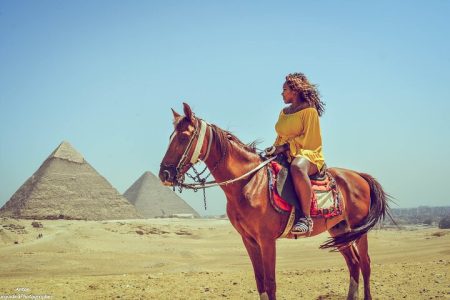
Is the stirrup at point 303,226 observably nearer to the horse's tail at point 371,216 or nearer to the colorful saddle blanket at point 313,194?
the colorful saddle blanket at point 313,194

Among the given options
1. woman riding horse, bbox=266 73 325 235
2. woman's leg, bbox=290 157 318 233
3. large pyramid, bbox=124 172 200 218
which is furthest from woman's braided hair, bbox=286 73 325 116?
large pyramid, bbox=124 172 200 218

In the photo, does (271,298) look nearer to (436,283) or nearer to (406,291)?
(406,291)

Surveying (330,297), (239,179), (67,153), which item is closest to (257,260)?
(239,179)

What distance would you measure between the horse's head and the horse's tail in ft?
6.99

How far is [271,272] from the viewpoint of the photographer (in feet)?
15.5

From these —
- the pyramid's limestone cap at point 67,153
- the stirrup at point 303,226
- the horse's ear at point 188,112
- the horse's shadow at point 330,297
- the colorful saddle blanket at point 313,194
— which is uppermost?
the pyramid's limestone cap at point 67,153

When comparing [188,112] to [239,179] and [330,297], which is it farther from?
[330,297]

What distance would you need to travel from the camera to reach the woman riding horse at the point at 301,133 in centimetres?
508

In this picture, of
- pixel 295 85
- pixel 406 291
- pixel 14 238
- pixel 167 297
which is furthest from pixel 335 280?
pixel 14 238

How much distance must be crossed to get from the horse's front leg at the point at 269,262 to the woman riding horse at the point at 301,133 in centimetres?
62

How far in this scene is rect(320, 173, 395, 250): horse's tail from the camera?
18.9ft

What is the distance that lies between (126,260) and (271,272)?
11.9 m

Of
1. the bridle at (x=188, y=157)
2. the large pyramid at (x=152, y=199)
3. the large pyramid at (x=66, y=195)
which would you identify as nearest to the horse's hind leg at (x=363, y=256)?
the bridle at (x=188, y=157)

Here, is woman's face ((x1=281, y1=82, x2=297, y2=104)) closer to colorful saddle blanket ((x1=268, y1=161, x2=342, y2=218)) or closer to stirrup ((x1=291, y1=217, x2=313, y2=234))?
colorful saddle blanket ((x1=268, y1=161, x2=342, y2=218))
